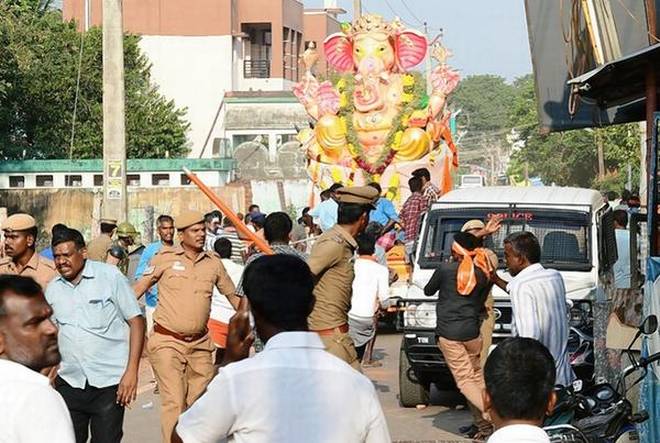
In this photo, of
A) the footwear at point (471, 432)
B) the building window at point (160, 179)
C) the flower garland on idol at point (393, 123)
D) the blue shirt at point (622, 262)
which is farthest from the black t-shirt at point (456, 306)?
the building window at point (160, 179)

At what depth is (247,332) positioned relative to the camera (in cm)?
510

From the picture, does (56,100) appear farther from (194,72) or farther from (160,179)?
(194,72)

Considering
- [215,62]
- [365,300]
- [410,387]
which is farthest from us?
[215,62]

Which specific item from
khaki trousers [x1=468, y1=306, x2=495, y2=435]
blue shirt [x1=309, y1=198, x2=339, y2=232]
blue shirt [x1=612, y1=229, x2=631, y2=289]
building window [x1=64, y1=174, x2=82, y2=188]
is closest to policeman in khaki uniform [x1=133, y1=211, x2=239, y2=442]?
khaki trousers [x1=468, y1=306, x2=495, y2=435]

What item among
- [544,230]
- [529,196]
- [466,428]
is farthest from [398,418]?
[529,196]

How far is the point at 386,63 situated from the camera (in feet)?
99.2

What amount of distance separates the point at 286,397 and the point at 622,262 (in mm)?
12651

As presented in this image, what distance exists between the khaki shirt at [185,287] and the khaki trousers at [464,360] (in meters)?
2.03

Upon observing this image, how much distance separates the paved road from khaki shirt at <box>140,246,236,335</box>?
2331mm

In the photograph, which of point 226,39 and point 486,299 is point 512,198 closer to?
point 486,299

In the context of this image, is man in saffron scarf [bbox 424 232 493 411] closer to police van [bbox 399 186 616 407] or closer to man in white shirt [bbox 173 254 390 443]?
police van [bbox 399 186 616 407]

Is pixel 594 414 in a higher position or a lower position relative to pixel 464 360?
higher

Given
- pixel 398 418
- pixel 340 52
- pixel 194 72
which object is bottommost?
pixel 398 418

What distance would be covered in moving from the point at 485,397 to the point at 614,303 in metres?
7.22
